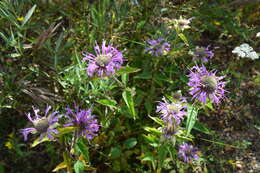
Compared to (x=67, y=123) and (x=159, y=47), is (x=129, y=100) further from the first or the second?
(x=159, y=47)

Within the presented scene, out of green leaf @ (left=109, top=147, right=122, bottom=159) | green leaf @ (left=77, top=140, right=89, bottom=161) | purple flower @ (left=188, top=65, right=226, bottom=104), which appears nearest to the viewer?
green leaf @ (left=77, top=140, right=89, bottom=161)

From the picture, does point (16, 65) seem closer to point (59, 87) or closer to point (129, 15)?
point (59, 87)

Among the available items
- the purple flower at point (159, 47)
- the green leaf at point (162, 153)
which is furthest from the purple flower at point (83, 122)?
the purple flower at point (159, 47)

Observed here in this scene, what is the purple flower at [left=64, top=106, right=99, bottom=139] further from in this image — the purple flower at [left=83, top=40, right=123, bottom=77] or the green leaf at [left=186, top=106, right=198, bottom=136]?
the green leaf at [left=186, top=106, right=198, bottom=136]

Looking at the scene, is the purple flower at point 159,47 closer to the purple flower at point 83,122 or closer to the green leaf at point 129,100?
the green leaf at point 129,100

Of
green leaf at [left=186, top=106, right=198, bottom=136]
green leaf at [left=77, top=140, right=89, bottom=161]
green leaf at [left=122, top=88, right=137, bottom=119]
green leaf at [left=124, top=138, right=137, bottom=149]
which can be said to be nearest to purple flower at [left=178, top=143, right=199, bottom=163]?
green leaf at [left=124, top=138, right=137, bottom=149]

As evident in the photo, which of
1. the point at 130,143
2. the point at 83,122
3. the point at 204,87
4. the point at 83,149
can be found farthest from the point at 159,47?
the point at 83,149
